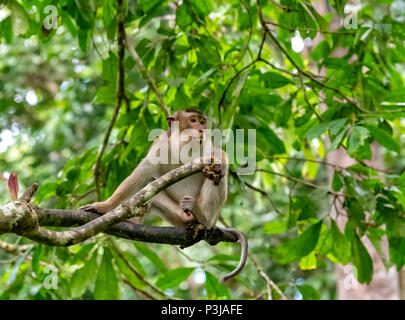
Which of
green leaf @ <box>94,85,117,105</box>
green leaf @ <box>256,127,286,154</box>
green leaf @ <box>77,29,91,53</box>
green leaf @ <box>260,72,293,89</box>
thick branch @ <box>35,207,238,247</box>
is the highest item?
green leaf @ <box>77,29,91,53</box>

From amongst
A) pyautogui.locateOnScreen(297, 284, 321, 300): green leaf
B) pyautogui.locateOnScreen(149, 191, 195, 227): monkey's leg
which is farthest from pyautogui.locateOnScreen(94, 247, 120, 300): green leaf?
pyautogui.locateOnScreen(297, 284, 321, 300): green leaf

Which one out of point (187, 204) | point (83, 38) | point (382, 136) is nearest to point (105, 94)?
point (83, 38)

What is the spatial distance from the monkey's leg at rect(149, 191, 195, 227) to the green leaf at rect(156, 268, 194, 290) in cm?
98

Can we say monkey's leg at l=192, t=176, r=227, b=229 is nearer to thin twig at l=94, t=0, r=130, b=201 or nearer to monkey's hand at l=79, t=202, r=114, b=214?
monkey's hand at l=79, t=202, r=114, b=214

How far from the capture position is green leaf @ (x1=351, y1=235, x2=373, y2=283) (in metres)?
4.64

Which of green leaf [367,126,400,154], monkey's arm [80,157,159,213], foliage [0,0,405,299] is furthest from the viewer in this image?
foliage [0,0,405,299]

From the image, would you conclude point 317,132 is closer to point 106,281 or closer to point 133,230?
point 133,230

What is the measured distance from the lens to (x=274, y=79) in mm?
4543

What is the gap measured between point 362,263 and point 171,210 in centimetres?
176

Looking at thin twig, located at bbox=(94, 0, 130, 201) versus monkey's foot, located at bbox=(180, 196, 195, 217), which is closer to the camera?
monkey's foot, located at bbox=(180, 196, 195, 217)

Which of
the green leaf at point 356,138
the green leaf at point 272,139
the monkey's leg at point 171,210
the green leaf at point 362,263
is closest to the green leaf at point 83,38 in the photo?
the monkey's leg at point 171,210

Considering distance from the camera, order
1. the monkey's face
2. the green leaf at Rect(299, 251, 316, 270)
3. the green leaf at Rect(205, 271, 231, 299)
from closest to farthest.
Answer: the monkey's face, the green leaf at Rect(205, 271, 231, 299), the green leaf at Rect(299, 251, 316, 270)

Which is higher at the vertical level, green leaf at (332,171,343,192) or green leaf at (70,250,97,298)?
green leaf at (332,171,343,192)

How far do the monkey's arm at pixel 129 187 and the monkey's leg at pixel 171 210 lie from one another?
0.63 feet
